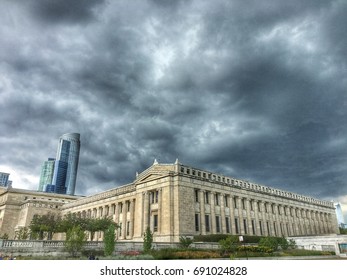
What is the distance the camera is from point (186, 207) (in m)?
48.3

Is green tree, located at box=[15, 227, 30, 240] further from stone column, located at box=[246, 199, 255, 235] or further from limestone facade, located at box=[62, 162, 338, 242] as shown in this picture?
stone column, located at box=[246, 199, 255, 235]

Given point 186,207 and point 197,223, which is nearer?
point 186,207

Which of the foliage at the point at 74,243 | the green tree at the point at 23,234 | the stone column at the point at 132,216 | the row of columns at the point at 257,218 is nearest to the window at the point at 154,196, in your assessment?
the row of columns at the point at 257,218

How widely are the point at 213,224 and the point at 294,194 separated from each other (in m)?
39.1

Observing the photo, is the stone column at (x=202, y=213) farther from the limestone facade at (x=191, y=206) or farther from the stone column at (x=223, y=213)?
the stone column at (x=223, y=213)

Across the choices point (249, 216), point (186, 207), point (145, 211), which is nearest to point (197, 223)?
point (186, 207)

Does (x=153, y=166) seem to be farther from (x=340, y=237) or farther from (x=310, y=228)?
(x=310, y=228)

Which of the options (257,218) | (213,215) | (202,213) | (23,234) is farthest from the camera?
(257,218)

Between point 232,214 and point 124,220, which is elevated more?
point 232,214

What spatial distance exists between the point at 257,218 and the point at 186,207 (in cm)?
2257

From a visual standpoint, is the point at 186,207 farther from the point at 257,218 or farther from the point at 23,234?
the point at 23,234

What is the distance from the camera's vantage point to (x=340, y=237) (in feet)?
152

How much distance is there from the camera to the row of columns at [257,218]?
5244 centimetres
